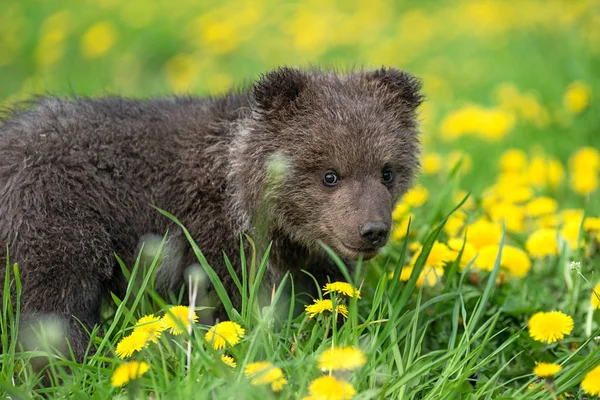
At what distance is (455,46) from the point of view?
1121 centimetres

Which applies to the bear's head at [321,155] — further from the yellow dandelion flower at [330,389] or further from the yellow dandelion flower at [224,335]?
the yellow dandelion flower at [330,389]

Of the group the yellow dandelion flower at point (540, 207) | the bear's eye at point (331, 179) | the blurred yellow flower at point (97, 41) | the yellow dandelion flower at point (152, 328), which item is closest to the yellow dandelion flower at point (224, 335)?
the yellow dandelion flower at point (152, 328)

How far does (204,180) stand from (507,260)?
194 cm

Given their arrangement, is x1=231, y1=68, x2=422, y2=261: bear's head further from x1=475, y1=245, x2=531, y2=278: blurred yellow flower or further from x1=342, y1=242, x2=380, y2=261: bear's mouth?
x1=475, y1=245, x2=531, y2=278: blurred yellow flower

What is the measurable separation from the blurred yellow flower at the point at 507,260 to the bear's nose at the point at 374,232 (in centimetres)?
89

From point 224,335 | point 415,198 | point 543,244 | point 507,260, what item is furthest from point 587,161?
point 224,335

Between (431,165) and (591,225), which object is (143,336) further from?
(431,165)

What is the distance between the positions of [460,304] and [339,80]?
1.54m

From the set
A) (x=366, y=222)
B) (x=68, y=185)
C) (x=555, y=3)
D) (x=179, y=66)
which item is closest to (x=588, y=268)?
(x=366, y=222)

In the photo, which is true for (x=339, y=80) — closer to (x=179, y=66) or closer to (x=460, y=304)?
(x=460, y=304)

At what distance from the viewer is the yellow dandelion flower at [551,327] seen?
4.27 metres

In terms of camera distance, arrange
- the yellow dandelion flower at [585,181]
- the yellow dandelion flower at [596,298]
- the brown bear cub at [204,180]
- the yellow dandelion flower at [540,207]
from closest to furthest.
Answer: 1. the yellow dandelion flower at [596,298]
2. the brown bear cub at [204,180]
3. the yellow dandelion flower at [540,207]
4. the yellow dandelion flower at [585,181]

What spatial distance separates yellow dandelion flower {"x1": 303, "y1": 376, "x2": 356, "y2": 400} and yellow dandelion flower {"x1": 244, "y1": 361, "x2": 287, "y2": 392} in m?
0.15

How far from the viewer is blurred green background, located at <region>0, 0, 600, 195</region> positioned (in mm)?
8648
